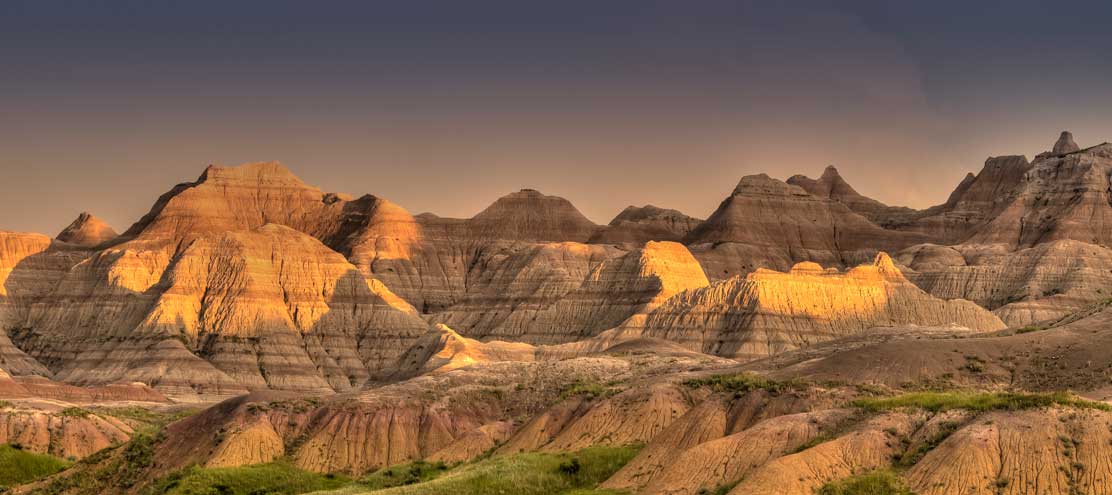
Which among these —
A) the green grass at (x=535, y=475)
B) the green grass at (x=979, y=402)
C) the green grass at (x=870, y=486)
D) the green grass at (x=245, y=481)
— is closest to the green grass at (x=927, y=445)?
the green grass at (x=870, y=486)

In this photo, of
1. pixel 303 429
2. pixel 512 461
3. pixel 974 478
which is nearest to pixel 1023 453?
pixel 974 478

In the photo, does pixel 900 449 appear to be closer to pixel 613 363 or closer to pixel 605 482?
pixel 605 482

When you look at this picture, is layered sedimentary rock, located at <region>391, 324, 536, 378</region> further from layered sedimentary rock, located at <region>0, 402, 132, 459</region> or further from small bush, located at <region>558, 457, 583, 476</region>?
small bush, located at <region>558, 457, 583, 476</region>

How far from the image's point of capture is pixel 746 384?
97.1 meters

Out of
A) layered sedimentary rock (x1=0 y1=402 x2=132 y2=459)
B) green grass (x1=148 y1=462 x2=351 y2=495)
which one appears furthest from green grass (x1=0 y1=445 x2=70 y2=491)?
green grass (x1=148 y1=462 x2=351 y2=495)

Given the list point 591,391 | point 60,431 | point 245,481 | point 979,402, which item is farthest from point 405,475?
point 60,431

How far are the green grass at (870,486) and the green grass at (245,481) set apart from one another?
163 ft

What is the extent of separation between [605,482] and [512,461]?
10342mm

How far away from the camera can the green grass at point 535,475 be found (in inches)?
3472

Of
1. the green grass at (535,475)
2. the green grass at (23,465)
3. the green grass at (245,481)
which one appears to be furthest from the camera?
the green grass at (23,465)

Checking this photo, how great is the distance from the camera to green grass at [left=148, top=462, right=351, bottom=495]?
10956cm

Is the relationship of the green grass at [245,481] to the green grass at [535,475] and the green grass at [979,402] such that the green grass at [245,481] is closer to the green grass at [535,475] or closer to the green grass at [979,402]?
the green grass at [535,475]

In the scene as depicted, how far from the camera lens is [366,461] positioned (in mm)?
121062

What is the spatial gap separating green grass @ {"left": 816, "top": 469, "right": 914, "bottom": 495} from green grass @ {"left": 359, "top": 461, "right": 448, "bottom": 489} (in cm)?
3475
